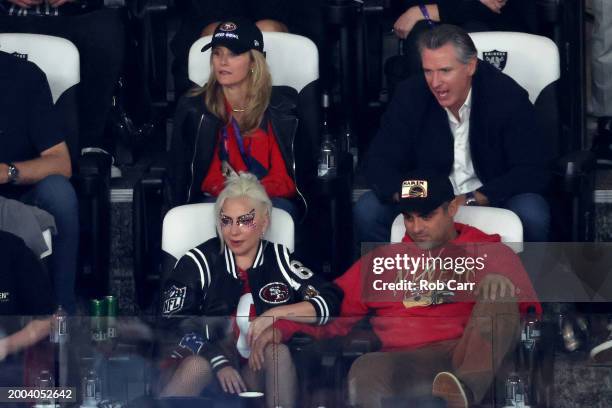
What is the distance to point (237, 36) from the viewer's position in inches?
202

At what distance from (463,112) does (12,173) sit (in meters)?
1.43

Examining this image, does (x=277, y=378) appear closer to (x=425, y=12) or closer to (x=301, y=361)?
(x=301, y=361)

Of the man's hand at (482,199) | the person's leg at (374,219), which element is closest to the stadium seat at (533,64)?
the man's hand at (482,199)

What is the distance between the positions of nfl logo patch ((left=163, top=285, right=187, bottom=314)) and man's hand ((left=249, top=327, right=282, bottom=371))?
2.32 ft

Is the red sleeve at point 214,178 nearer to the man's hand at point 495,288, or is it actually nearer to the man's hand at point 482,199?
the man's hand at point 482,199

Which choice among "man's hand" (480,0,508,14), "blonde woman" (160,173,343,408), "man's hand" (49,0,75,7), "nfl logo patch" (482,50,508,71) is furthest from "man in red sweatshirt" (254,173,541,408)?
"man's hand" (49,0,75,7)

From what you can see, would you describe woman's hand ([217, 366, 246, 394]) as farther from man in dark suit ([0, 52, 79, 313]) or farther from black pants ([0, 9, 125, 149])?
black pants ([0, 9, 125, 149])

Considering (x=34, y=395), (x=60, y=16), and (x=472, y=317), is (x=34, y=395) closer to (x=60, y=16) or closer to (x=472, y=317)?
(x=472, y=317)

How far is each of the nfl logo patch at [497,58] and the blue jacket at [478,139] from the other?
225 millimetres

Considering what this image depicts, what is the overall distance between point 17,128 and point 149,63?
91 centimetres

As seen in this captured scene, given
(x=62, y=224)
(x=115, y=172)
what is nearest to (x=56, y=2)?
(x=115, y=172)

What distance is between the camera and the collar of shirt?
5117 millimetres

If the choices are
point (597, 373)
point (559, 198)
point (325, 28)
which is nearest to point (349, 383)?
point (597, 373)

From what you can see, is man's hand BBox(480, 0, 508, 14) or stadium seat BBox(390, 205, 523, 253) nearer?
stadium seat BBox(390, 205, 523, 253)
